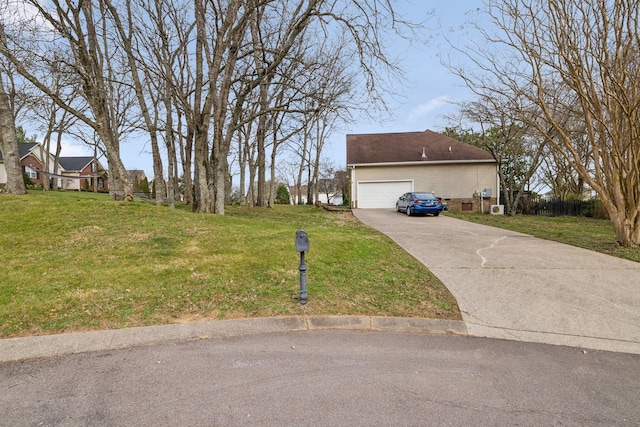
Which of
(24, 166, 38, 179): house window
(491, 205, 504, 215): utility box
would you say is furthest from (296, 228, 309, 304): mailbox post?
(24, 166, 38, 179): house window

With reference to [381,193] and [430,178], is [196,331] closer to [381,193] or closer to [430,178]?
[381,193]

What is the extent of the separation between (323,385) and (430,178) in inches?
903

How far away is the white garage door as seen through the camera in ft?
79.5

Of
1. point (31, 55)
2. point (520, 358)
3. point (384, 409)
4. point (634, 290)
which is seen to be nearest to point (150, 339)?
point (384, 409)

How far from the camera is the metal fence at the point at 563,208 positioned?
830 inches

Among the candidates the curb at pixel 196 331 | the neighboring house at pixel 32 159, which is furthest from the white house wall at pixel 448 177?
the neighboring house at pixel 32 159

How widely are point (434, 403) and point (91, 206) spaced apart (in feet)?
31.8

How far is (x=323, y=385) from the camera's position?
9.34 ft

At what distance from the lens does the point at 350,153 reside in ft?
84.9

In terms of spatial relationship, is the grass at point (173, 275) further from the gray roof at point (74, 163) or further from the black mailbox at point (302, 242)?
the gray roof at point (74, 163)

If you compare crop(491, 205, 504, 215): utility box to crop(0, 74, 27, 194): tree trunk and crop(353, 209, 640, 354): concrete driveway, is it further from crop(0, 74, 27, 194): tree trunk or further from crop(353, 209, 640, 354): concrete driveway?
crop(0, 74, 27, 194): tree trunk

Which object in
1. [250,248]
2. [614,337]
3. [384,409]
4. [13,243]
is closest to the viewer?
[384,409]

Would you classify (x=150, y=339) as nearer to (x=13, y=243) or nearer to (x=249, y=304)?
(x=249, y=304)

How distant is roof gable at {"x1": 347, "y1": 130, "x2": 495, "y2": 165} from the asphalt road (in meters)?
21.5
